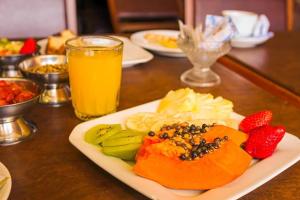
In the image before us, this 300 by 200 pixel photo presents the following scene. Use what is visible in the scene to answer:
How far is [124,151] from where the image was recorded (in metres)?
0.70

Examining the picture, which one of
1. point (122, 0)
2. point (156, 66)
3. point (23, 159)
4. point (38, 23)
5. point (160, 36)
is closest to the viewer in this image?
point (23, 159)

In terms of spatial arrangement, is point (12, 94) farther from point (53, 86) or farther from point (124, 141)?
point (124, 141)

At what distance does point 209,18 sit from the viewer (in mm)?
1328

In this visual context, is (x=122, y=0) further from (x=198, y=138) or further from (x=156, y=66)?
(x=198, y=138)

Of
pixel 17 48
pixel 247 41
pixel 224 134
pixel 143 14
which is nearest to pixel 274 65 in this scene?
pixel 247 41

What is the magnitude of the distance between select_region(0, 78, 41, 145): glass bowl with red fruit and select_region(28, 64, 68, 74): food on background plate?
0.40ft

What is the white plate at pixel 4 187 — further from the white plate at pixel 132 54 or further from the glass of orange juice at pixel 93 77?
the white plate at pixel 132 54

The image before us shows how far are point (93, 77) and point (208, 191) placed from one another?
0.40 m

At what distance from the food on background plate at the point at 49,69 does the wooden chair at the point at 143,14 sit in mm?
1498

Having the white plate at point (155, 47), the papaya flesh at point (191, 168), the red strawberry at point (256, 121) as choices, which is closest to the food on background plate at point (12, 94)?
the papaya flesh at point (191, 168)

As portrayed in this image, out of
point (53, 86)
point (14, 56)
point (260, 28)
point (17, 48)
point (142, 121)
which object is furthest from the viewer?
point (260, 28)

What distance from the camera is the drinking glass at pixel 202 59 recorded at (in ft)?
3.76

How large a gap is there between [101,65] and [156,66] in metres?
0.41

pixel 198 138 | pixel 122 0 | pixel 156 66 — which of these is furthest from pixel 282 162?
pixel 122 0
